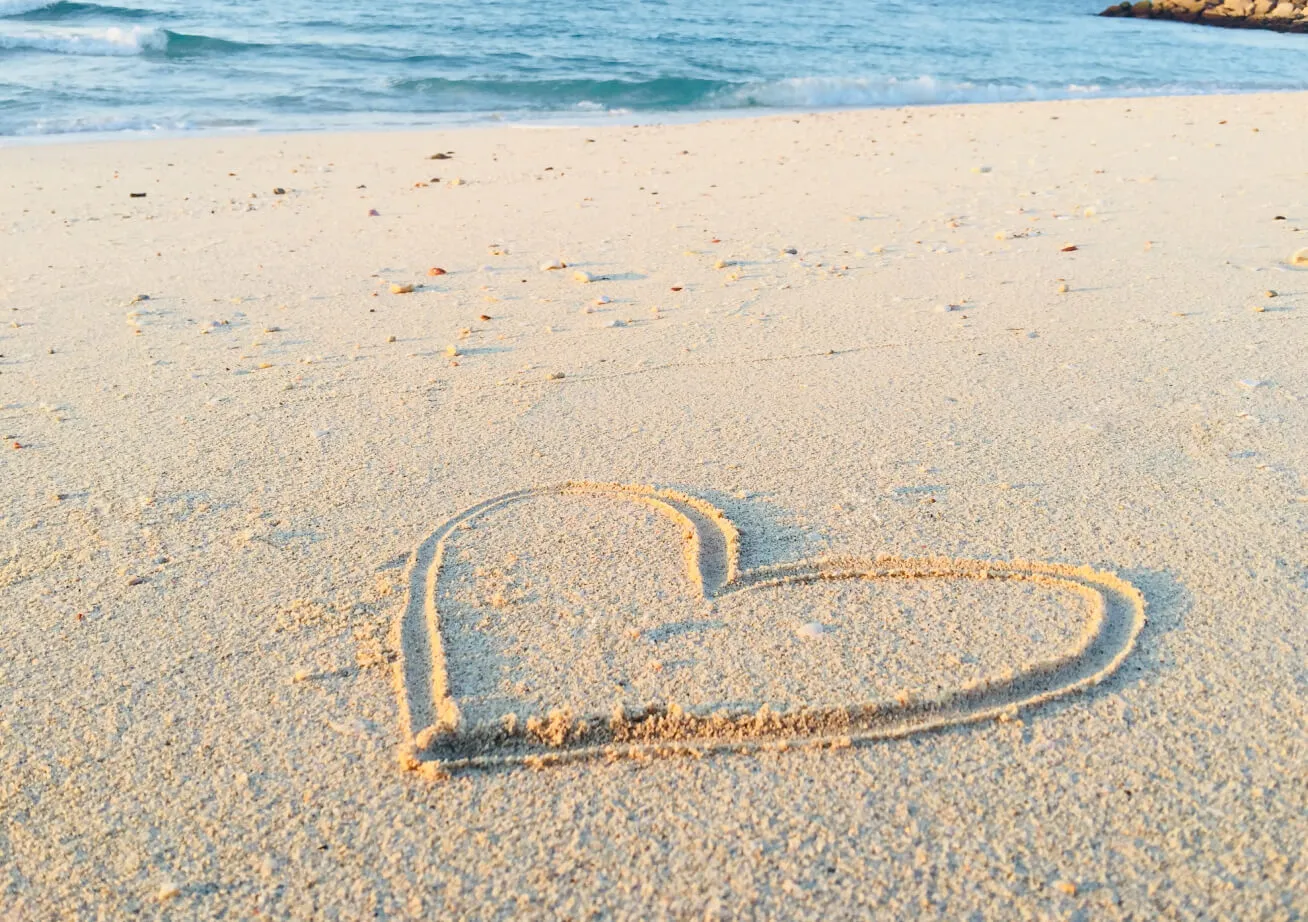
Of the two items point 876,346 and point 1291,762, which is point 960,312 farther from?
point 1291,762

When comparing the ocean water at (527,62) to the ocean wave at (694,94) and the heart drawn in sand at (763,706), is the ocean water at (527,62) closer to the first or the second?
the ocean wave at (694,94)

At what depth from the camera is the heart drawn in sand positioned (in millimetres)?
1472

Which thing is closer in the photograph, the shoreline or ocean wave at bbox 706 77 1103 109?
the shoreline

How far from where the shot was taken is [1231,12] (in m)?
21.6

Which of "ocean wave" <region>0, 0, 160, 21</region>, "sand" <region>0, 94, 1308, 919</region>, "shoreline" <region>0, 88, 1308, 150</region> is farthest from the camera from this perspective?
"ocean wave" <region>0, 0, 160, 21</region>

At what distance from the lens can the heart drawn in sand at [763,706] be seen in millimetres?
1472

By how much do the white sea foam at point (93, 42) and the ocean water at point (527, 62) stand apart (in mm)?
34

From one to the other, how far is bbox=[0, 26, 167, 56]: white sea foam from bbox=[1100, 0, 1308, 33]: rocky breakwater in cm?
1925

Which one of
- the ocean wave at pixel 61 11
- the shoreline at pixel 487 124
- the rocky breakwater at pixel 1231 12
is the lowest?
the shoreline at pixel 487 124

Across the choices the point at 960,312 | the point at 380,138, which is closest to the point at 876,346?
the point at 960,312

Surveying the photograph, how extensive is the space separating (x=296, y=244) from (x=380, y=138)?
3.59 m

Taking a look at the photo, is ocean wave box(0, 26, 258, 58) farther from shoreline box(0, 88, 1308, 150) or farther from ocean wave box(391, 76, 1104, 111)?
shoreline box(0, 88, 1308, 150)

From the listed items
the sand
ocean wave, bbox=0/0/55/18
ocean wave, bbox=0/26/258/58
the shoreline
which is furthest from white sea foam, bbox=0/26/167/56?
the sand

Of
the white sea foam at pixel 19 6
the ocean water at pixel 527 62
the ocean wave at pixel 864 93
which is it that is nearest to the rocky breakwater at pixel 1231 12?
the ocean water at pixel 527 62
